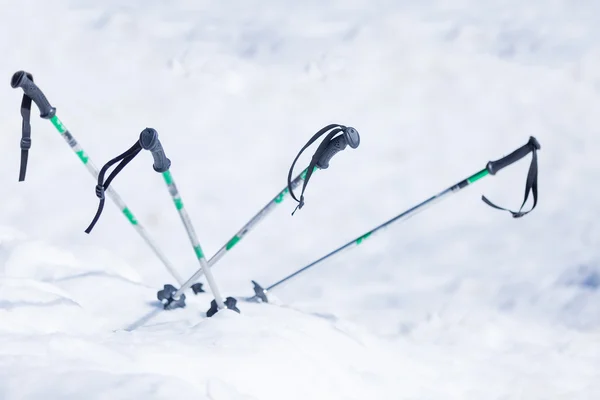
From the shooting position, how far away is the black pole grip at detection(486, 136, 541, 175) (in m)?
2.85

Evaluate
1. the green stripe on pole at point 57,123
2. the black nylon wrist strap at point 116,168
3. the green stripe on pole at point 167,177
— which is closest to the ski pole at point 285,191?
the green stripe on pole at point 167,177

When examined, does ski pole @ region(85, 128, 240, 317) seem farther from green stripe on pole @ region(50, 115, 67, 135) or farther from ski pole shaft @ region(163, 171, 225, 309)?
green stripe on pole @ region(50, 115, 67, 135)

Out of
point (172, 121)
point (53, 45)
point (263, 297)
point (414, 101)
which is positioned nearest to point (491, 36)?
point (414, 101)

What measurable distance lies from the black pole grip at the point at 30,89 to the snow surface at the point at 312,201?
3.35ft

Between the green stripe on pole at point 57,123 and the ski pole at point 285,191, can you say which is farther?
the green stripe on pole at point 57,123

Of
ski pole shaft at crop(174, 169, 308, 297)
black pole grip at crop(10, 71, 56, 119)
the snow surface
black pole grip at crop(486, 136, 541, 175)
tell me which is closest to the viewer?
black pole grip at crop(486, 136, 541, 175)

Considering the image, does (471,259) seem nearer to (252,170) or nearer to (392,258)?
(392,258)

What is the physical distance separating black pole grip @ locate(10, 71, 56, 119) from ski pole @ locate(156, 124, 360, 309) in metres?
1.23

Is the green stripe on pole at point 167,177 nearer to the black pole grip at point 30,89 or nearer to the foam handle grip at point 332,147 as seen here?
the black pole grip at point 30,89

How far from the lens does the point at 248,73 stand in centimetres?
677

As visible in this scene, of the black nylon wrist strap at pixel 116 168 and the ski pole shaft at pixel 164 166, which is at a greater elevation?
the ski pole shaft at pixel 164 166

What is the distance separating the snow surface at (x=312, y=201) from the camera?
3078 mm

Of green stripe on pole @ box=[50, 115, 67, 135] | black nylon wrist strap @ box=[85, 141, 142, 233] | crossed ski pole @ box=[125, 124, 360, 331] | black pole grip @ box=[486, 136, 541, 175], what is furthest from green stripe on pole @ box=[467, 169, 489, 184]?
green stripe on pole @ box=[50, 115, 67, 135]

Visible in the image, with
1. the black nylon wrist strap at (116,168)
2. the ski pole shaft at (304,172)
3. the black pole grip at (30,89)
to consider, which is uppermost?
the ski pole shaft at (304,172)
